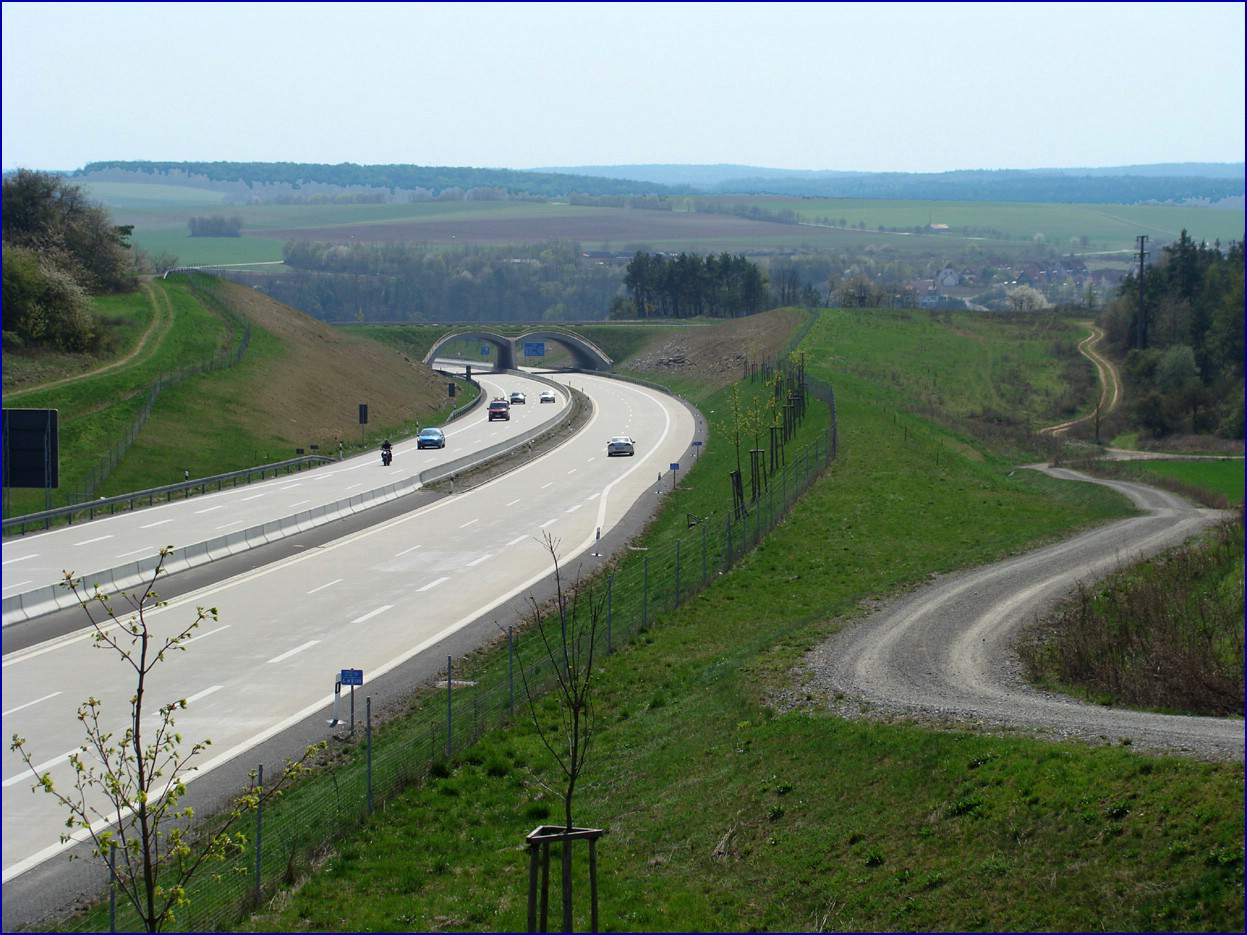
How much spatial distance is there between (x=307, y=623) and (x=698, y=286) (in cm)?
15647

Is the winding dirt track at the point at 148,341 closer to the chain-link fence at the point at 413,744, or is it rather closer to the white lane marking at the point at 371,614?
the white lane marking at the point at 371,614

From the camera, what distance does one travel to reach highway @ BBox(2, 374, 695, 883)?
77.4 ft

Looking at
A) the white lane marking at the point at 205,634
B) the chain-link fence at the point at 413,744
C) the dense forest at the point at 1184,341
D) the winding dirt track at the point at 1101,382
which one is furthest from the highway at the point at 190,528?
the dense forest at the point at 1184,341

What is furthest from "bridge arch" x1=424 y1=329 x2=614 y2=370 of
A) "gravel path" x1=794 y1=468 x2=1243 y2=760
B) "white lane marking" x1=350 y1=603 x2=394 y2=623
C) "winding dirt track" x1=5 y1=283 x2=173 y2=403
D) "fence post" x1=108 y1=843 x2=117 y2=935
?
"fence post" x1=108 y1=843 x2=117 y2=935

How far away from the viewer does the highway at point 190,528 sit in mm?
35588

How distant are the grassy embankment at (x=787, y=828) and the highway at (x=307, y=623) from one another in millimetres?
5062

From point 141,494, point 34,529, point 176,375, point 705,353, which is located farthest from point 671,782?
point 705,353

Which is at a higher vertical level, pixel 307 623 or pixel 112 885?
pixel 112 885

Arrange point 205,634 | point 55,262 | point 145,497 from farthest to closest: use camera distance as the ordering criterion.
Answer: point 55,262 < point 145,497 < point 205,634

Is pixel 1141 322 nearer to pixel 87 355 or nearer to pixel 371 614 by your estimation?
pixel 87 355

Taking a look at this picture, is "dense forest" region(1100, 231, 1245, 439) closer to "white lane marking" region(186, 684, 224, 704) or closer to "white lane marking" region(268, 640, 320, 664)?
"white lane marking" region(268, 640, 320, 664)

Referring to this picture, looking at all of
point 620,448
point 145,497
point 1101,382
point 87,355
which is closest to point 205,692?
point 145,497

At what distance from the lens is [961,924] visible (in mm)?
13094

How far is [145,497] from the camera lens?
176 feet
